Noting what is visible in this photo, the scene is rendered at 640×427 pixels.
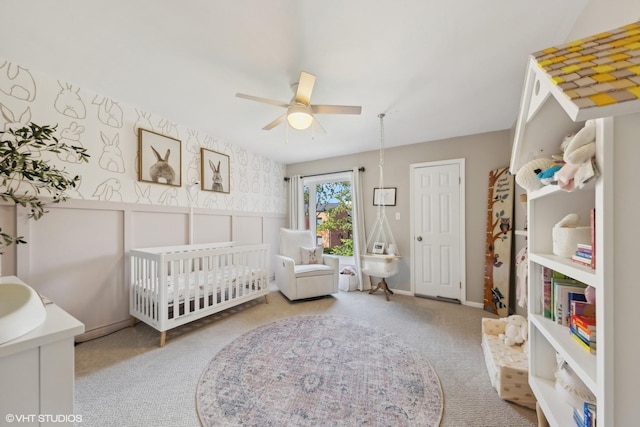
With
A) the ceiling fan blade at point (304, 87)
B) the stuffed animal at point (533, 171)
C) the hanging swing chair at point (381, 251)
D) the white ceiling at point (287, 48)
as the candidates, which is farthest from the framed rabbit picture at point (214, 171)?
the stuffed animal at point (533, 171)

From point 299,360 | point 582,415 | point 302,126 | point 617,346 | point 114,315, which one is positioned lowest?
point 299,360

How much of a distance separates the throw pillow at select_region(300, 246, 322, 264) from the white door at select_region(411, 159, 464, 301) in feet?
4.59

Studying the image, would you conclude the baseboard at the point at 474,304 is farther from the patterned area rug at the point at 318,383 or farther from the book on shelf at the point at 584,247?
the book on shelf at the point at 584,247

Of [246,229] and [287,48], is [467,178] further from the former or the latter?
[246,229]

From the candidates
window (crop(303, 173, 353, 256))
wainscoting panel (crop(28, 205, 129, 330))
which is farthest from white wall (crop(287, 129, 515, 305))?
wainscoting panel (crop(28, 205, 129, 330))

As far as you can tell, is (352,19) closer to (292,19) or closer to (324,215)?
(292,19)

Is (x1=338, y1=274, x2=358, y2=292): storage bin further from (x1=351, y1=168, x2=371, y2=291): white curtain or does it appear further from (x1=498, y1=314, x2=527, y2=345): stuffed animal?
(x1=498, y1=314, x2=527, y2=345): stuffed animal

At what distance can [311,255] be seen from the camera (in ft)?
11.4

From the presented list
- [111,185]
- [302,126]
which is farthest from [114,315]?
[302,126]

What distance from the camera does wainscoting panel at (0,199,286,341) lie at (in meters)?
1.78

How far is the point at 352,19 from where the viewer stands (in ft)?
4.32

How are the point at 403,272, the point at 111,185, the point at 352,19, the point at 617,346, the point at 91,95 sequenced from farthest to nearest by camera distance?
the point at 403,272, the point at 111,185, the point at 91,95, the point at 352,19, the point at 617,346

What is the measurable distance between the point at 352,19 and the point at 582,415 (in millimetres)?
2051

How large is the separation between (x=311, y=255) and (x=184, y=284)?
1738 millimetres
